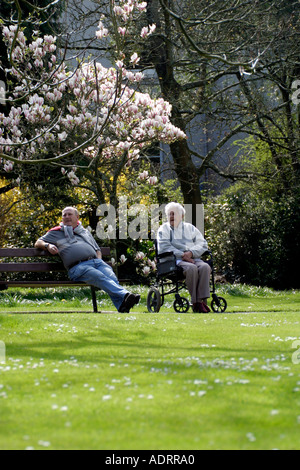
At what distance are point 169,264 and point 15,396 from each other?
242 inches

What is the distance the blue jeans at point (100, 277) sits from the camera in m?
8.82

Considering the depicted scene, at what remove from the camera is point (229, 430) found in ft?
9.25

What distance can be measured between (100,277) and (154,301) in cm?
120

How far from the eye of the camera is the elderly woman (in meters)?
9.40

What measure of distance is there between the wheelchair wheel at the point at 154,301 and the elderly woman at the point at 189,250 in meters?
0.46

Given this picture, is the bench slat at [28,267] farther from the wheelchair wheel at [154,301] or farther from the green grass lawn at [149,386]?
the green grass lawn at [149,386]

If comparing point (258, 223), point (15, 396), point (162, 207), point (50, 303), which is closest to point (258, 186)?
point (258, 223)

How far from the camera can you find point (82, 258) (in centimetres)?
922

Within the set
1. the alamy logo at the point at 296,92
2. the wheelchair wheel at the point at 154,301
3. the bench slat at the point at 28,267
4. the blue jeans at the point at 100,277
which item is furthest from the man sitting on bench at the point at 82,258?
the alamy logo at the point at 296,92

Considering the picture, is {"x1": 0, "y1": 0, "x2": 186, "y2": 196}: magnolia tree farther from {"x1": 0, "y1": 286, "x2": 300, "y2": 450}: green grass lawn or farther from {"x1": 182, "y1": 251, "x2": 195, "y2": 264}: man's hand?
{"x1": 0, "y1": 286, "x2": 300, "y2": 450}: green grass lawn

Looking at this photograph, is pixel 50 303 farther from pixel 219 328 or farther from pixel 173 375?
pixel 173 375

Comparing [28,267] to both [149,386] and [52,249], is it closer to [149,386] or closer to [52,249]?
[52,249]

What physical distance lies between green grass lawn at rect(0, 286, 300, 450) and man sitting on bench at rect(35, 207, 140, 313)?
204 cm
